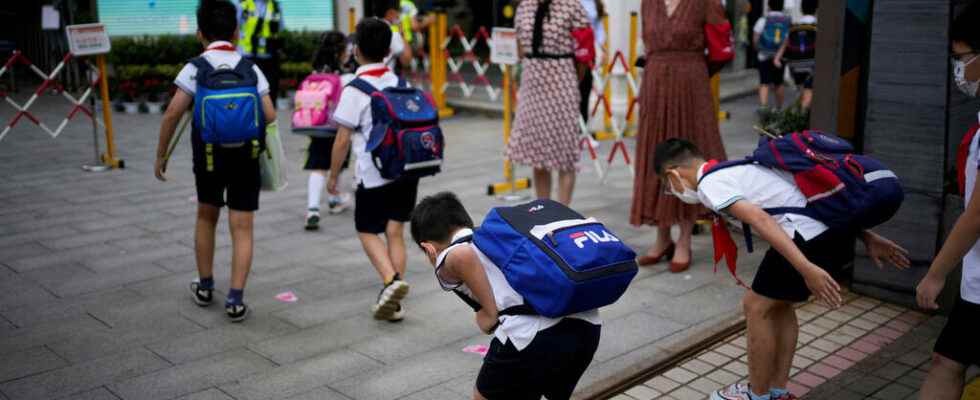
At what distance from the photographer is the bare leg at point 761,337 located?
3.67 m

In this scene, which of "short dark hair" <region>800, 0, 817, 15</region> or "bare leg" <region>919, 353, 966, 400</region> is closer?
"bare leg" <region>919, 353, 966, 400</region>

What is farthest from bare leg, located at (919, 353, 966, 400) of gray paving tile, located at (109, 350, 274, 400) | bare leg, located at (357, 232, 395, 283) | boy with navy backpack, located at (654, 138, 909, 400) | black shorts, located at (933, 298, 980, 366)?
gray paving tile, located at (109, 350, 274, 400)

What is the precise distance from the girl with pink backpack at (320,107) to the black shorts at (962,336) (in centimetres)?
452

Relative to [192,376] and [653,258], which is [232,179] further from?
[653,258]

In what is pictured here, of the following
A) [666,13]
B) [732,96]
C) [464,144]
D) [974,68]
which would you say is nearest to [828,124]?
[666,13]

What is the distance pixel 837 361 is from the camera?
14.6 ft

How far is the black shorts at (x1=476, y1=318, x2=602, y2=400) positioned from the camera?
9.31ft

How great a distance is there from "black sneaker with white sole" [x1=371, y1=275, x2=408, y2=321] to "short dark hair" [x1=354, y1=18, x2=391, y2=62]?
1.18 meters

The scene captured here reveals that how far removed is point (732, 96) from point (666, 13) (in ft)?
32.2

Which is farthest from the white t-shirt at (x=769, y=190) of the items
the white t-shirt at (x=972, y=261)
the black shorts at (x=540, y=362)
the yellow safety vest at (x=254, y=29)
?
the yellow safety vest at (x=254, y=29)

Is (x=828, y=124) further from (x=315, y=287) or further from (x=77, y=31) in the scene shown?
(x=77, y=31)

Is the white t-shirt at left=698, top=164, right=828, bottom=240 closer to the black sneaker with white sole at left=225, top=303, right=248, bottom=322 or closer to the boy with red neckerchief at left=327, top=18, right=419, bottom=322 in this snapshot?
the boy with red neckerchief at left=327, top=18, right=419, bottom=322

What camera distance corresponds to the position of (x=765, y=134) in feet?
12.3

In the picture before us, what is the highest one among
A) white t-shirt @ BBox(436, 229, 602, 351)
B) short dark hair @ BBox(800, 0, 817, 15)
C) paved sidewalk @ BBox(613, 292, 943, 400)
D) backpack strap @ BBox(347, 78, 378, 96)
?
short dark hair @ BBox(800, 0, 817, 15)
